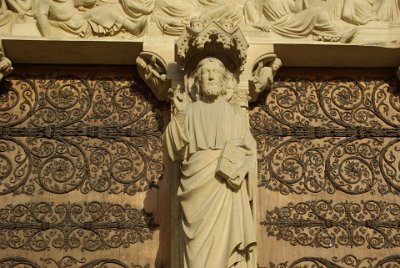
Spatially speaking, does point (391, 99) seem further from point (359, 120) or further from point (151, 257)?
point (151, 257)

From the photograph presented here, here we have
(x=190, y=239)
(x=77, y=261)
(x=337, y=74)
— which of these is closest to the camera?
(x=190, y=239)

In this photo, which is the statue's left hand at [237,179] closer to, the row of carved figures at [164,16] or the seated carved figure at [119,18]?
the row of carved figures at [164,16]

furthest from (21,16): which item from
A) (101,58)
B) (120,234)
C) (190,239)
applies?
(190,239)

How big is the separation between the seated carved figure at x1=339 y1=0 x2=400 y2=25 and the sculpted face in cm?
150

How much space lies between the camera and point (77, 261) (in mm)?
5723

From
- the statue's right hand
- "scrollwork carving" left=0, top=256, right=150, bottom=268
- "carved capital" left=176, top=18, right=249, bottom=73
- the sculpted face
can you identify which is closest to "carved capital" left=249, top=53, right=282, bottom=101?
"carved capital" left=176, top=18, right=249, bottom=73

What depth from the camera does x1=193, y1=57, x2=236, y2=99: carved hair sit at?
224 inches

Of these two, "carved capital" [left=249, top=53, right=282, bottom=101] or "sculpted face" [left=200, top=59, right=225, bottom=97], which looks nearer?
"sculpted face" [left=200, top=59, right=225, bottom=97]

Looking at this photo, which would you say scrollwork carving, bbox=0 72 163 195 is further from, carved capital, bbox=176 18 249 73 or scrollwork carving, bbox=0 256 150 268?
carved capital, bbox=176 18 249 73

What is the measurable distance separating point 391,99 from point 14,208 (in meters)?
3.52

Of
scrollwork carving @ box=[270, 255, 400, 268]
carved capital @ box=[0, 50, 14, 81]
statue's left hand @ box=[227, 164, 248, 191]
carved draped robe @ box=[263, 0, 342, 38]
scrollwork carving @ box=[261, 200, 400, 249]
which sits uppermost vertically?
carved draped robe @ box=[263, 0, 342, 38]

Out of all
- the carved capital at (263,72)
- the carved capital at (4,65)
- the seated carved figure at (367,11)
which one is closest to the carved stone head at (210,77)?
the carved capital at (263,72)

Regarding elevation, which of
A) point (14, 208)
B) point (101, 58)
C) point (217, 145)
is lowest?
point (14, 208)

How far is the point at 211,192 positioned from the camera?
199 inches
